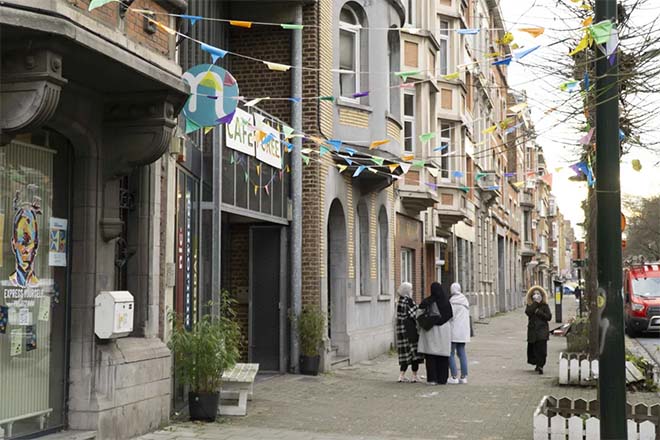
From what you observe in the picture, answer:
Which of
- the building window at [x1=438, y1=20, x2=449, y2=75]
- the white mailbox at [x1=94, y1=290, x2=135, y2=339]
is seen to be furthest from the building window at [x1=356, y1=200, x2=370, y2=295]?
the building window at [x1=438, y1=20, x2=449, y2=75]

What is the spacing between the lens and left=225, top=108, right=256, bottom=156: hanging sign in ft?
43.0

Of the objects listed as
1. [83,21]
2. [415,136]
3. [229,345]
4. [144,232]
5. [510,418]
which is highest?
[415,136]

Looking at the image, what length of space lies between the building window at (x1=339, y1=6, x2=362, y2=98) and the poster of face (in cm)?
1050

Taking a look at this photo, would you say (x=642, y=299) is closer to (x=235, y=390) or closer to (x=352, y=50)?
(x=352, y=50)

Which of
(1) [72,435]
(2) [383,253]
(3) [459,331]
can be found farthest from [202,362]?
(2) [383,253]

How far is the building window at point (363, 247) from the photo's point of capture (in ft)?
66.3

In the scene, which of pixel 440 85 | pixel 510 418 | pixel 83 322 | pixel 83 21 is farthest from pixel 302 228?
pixel 440 85

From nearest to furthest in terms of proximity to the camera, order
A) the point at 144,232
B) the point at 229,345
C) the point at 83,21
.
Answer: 1. the point at 83,21
2. the point at 144,232
3. the point at 229,345

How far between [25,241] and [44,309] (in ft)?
2.46

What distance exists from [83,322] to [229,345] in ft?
7.31

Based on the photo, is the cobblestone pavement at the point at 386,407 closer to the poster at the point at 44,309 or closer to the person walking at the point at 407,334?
the person walking at the point at 407,334

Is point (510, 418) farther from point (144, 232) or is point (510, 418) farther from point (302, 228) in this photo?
point (302, 228)

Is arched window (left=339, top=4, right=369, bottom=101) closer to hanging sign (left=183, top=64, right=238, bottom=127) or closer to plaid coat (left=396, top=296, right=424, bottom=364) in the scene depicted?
plaid coat (left=396, top=296, right=424, bottom=364)

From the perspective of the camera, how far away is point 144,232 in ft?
32.4
